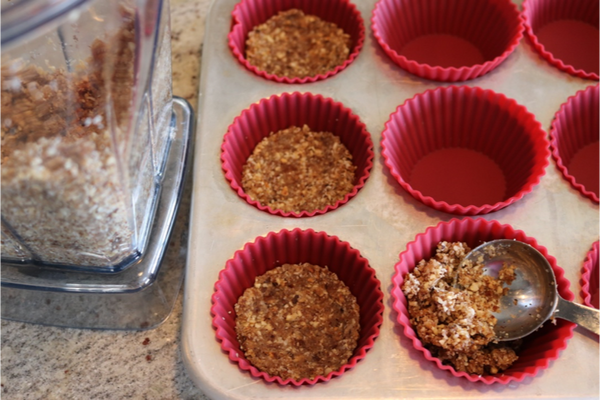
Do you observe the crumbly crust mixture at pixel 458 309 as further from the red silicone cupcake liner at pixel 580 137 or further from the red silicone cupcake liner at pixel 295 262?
the red silicone cupcake liner at pixel 580 137

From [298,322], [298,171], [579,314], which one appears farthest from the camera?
[298,171]

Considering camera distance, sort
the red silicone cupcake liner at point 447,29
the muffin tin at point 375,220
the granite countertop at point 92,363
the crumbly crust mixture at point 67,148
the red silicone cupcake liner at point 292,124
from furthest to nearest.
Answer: the red silicone cupcake liner at point 447,29
the red silicone cupcake liner at point 292,124
the granite countertop at point 92,363
the muffin tin at point 375,220
the crumbly crust mixture at point 67,148

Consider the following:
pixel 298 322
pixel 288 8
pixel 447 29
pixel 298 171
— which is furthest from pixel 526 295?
pixel 288 8

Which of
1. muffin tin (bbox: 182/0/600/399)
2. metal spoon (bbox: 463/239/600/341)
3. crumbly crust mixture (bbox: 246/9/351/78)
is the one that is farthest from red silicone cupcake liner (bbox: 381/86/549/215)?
crumbly crust mixture (bbox: 246/9/351/78)

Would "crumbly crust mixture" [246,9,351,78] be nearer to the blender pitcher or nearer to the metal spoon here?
the blender pitcher

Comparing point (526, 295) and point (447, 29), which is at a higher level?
point (447, 29)

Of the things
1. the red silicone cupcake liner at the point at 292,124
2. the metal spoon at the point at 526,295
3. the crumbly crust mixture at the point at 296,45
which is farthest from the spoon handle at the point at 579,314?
the crumbly crust mixture at the point at 296,45

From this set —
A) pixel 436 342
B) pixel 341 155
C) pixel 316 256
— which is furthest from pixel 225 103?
pixel 436 342

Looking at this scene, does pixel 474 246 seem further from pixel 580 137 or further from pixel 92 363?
pixel 92 363
